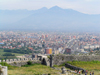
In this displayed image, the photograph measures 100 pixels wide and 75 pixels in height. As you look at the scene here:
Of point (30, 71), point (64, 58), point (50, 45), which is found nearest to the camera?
point (30, 71)

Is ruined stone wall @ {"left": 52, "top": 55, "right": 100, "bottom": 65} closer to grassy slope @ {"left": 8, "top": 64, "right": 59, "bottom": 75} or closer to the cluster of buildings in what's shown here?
grassy slope @ {"left": 8, "top": 64, "right": 59, "bottom": 75}

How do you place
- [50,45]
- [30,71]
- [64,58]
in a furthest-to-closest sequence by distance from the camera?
[50,45]
[64,58]
[30,71]

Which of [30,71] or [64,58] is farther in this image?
[64,58]

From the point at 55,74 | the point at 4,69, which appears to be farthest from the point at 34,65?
the point at 4,69

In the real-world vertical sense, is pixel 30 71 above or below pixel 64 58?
below

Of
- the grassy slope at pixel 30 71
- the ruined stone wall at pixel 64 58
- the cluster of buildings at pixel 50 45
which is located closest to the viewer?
the grassy slope at pixel 30 71

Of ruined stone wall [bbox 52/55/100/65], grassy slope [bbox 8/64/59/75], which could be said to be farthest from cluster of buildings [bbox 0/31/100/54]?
grassy slope [bbox 8/64/59/75]

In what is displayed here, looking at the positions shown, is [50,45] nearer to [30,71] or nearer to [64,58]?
[64,58]

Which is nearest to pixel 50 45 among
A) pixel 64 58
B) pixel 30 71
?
pixel 64 58

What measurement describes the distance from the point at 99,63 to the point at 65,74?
6.44 metres

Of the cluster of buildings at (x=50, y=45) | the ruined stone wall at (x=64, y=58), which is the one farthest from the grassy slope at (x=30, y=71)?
the cluster of buildings at (x=50, y=45)

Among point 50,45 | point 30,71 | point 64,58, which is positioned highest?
point 64,58

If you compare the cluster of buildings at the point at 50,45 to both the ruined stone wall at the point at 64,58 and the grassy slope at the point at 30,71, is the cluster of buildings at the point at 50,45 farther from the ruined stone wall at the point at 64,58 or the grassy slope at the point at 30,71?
the grassy slope at the point at 30,71

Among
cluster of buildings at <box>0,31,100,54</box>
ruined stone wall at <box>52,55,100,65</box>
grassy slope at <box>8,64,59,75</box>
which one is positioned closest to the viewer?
grassy slope at <box>8,64,59,75</box>
